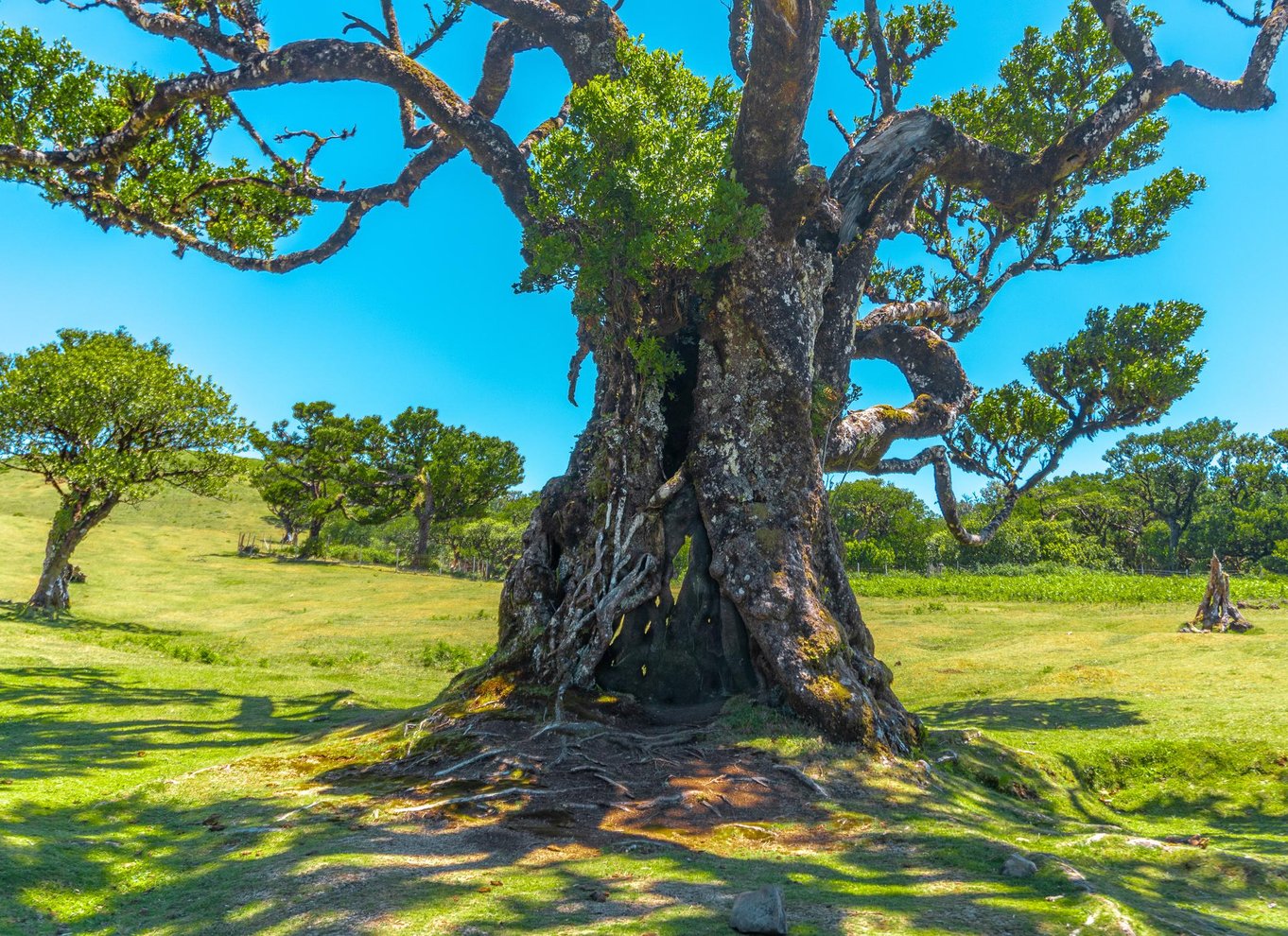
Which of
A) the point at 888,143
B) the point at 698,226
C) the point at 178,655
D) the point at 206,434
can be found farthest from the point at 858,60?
the point at 206,434

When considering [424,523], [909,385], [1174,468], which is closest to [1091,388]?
[909,385]

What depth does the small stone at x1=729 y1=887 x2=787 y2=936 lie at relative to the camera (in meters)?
3.88

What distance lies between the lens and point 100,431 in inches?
1086

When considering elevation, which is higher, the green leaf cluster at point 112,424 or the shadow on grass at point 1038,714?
the green leaf cluster at point 112,424

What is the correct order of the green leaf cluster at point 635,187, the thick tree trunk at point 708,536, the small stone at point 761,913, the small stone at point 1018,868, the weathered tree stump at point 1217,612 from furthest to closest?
the weathered tree stump at point 1217,612 < the thick tree trunk at point 708,536 < the green leaf cluster at point 635,187 < the small stone at point 1018,868 < the small stone at point 761,913

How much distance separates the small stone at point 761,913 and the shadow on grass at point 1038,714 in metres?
11.4

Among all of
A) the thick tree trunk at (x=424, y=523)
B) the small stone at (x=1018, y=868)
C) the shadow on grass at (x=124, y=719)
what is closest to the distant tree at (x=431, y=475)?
the thick tree trunk at (x=424, y=523)

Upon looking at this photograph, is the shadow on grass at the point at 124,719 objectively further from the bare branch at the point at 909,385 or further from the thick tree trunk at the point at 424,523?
the thick tree trunk at the point at 424,523

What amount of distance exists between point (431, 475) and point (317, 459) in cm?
937

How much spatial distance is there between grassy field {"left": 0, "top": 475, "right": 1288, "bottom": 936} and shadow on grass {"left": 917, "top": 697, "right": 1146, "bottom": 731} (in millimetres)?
84

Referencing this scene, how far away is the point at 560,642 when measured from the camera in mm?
10203

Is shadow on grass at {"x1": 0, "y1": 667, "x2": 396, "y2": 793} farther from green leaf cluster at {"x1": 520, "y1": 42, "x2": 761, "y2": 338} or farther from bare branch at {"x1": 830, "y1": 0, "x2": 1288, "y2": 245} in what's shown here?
bare branch at {"x1": 830, "y1": 0, "x2": 1288, "y2": 245}

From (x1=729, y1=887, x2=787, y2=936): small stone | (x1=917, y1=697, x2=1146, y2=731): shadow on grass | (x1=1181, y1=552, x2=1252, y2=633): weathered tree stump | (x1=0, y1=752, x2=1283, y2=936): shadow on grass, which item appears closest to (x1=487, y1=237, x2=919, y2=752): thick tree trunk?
(x1=0, y1=752, x2=1283, y2=936): shadow on grass

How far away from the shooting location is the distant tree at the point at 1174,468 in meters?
72.9
